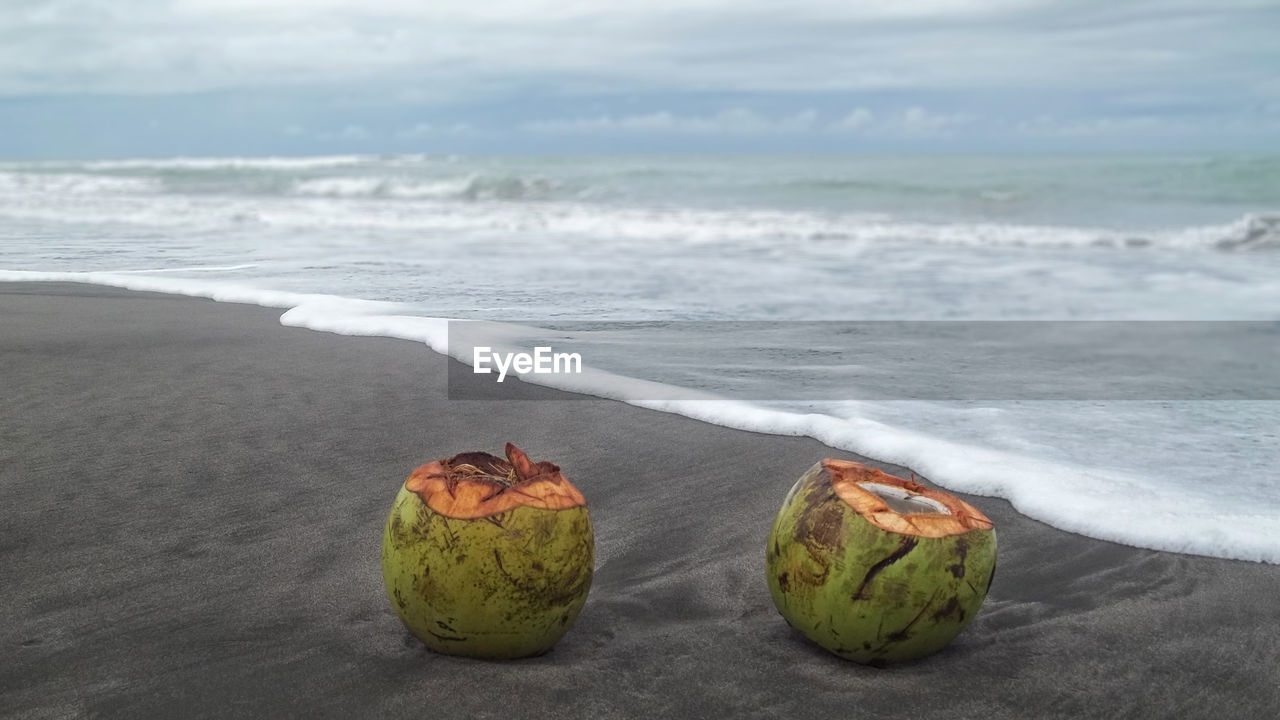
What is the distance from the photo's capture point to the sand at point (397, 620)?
86.5 inches

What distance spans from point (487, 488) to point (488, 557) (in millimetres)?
135

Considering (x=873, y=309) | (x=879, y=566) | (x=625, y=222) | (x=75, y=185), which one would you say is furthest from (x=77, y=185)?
(x=879, y=566)

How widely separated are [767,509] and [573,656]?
4.06 feet

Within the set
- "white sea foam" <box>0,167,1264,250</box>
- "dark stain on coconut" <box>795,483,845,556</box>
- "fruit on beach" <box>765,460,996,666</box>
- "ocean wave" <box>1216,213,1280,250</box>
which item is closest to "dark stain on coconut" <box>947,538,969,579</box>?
"fruit on beach" <box>765,460,996,666</box>

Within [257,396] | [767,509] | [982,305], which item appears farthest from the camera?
[982,305]

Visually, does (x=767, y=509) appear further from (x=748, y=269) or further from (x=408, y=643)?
(x=748, y=269)

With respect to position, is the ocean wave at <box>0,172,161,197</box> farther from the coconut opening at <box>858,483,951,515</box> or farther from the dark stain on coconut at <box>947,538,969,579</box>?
the dark stain on coconut at <box>947,538,969,579</box>

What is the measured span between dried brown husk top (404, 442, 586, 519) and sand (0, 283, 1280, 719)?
0.37 m

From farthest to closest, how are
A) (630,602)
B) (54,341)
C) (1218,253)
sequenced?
(1218,253)
(54,341)
(630,602)

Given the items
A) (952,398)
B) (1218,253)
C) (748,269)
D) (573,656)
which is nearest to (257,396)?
A: (573,656)

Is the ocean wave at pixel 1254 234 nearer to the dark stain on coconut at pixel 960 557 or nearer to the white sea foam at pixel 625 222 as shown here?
the white sea foam at pixel 625 222

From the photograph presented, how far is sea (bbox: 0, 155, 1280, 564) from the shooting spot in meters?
3.97

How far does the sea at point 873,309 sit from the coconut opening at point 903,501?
1233 millimetres

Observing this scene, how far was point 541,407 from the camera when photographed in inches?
182
